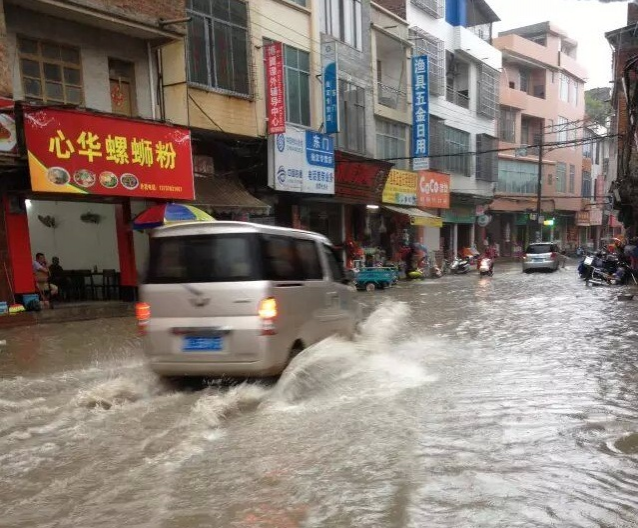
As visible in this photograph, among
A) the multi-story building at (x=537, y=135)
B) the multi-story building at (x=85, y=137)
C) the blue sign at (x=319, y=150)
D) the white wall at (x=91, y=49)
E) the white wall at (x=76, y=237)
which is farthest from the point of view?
the multi-story building at (x=537, y=135)

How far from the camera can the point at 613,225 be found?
196 ft

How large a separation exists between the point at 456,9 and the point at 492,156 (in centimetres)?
968

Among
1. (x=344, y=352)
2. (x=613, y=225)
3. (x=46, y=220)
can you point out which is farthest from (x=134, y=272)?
(x=613, y=225)

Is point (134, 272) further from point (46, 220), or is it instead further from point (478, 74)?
point (478, 74)

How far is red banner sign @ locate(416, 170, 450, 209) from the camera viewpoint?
28609 millimetres

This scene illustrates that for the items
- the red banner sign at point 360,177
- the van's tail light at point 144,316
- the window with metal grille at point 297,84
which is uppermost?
the window with metal grille at point 297,84

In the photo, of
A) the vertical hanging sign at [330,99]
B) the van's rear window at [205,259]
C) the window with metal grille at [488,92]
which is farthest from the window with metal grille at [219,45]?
the window with metal grille at [488,92]

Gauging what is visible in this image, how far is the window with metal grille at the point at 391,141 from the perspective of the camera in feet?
84.5

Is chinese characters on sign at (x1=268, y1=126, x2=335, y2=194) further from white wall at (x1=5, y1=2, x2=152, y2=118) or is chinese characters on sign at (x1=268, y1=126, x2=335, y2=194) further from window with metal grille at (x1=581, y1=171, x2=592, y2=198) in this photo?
window with metal grille at (x1=581, y1=171, x2=592, y2=198)

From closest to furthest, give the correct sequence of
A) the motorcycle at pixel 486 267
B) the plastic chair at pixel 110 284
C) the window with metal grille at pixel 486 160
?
the plastic chair at pixel 110 284, the motorcycle at pixel 486 267, the window with metal grille at pixel 486 160

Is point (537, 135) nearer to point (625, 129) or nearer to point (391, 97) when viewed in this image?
point (625, 129)

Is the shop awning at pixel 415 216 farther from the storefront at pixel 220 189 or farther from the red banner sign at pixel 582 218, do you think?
the red banner sign at pixel 582 218

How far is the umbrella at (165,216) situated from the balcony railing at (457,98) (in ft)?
75.7

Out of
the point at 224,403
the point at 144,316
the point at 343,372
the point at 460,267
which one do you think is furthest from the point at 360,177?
the point at 224,403
